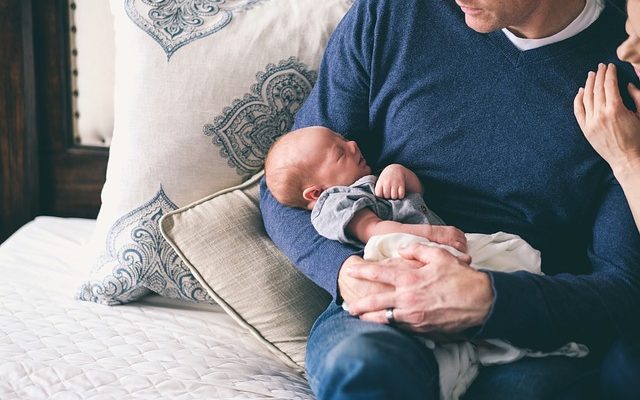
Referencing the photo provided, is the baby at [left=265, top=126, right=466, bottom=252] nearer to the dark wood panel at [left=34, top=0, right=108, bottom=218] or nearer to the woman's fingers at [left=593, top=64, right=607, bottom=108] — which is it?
the woman's fingers at [left=593, top=64, right=607, bottom=108]

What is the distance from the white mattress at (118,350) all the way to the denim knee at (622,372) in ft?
1.68

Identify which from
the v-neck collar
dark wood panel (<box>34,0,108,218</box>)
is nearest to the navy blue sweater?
the v-neck collar

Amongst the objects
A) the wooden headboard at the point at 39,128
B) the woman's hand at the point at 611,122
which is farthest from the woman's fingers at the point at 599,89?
the wooden headboard at the point at 39,128

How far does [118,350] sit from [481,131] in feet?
2.62

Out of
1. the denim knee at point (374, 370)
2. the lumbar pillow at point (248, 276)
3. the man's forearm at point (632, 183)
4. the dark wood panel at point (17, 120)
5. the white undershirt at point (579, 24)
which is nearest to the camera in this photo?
the denim knee at point (374, 370)

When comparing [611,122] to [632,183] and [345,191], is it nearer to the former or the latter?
[632,183]

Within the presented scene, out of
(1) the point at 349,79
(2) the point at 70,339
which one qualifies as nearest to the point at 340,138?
(1) the point at 349,79

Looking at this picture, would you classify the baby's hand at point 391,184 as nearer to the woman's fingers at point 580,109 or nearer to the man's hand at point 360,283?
the man's hand at point 360,283

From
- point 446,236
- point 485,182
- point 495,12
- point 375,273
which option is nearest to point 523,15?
point 495,12

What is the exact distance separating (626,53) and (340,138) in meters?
0.53

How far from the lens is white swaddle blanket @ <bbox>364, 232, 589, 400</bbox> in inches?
51.8

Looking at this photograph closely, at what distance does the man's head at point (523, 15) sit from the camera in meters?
1.45

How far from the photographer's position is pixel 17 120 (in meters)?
2.18

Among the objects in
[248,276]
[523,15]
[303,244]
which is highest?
[523,15]
